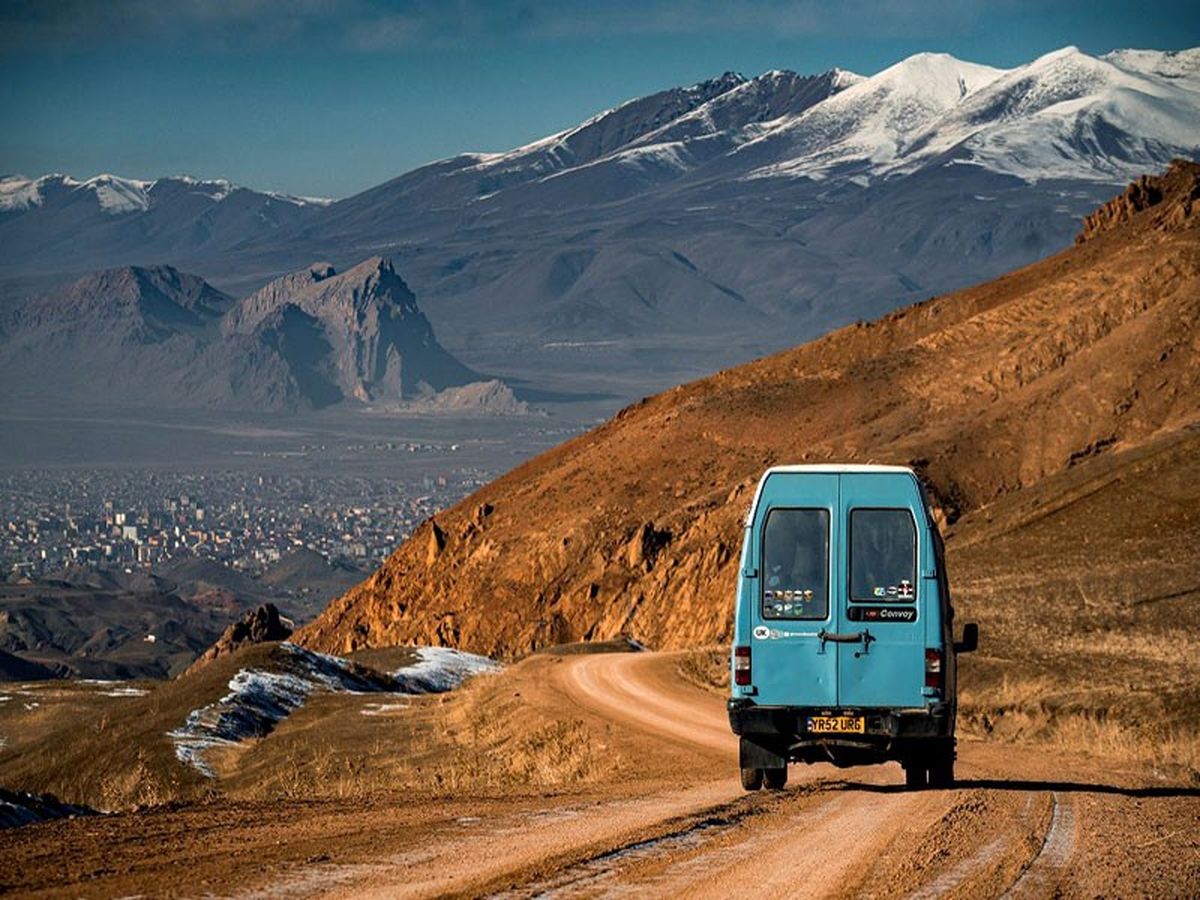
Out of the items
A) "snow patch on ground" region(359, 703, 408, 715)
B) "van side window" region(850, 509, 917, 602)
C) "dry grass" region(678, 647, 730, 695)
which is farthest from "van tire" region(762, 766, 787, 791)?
"snow patch on ground" region(359, 703, 408, 715)

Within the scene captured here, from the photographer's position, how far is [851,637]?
60.3ft

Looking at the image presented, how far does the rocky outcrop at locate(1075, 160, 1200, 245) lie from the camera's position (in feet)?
274

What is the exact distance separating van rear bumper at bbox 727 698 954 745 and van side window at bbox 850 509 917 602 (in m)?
1.10

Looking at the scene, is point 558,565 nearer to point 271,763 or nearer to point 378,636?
point 378,636

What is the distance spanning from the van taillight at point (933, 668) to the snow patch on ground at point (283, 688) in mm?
19441

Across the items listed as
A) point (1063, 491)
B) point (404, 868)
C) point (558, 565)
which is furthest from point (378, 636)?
point (404, 868)

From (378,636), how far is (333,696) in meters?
36.6

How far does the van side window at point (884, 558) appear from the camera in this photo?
60.0ft

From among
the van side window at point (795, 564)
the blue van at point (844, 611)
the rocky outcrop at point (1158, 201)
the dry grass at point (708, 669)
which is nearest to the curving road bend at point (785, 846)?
the blue van at point (844, 611)

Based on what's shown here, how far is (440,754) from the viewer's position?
113 feet

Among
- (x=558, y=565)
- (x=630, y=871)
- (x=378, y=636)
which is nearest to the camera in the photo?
(x=630, y=871)

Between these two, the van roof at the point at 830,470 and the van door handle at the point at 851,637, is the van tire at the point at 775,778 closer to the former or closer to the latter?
the van door handle at the point at 851,637

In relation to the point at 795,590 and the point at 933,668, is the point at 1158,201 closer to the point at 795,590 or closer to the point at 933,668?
the point at 933,668

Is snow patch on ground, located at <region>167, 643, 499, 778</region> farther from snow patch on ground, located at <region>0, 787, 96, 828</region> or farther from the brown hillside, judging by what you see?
snow patch on ground, located at <region>0, 787, 96, 828</region>
